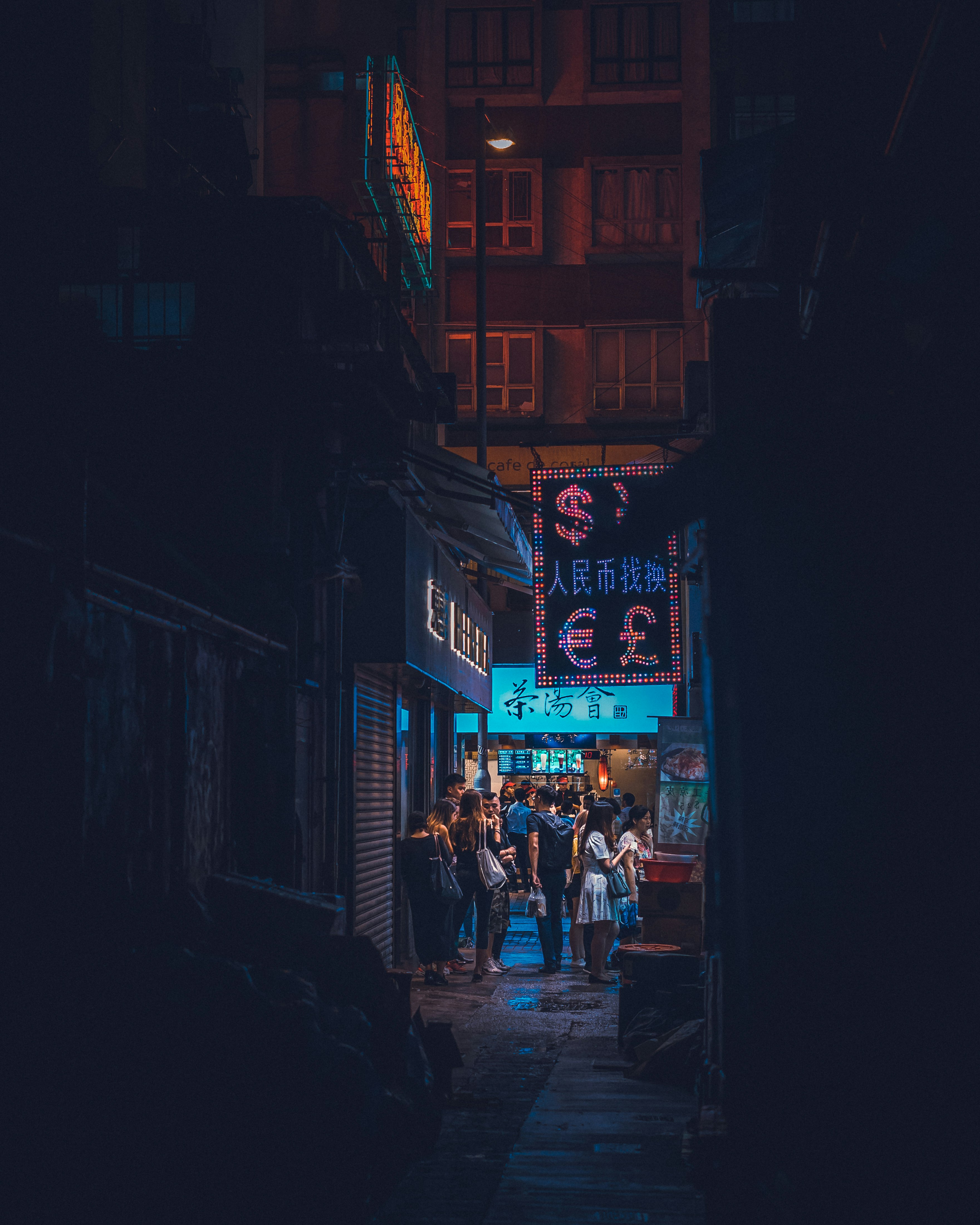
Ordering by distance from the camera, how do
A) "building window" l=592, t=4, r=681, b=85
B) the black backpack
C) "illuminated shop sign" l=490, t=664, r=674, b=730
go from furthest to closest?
"building window" l=592, t=4, r=681, b=85, "illuminated shop sign" l=490, t=664, r=674, b=730, the black backpack

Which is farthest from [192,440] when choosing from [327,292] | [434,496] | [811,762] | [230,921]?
[811,762]

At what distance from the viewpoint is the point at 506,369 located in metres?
30.9

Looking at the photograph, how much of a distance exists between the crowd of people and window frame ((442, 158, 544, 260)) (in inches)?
702

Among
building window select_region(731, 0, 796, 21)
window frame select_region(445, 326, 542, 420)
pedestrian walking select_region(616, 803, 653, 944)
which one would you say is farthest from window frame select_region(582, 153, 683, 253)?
pedestrian walking select_region(616, 803, 653, 944)

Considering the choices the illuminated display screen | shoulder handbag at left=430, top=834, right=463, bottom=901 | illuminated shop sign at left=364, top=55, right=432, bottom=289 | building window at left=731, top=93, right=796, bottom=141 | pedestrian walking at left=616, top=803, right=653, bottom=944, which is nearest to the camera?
shoulder handbag at left=430, top=834, right=463, bottom=901

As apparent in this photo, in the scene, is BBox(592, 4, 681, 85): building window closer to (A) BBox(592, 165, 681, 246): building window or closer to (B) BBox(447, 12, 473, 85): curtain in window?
(A) BBox(592, 165, 681, 246): building window

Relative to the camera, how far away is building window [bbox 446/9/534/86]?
3089 centimetres

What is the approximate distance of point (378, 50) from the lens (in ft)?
69.7

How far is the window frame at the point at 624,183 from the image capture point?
100 ft

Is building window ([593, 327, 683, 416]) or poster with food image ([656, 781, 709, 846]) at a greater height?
building window ([593, 327, 683, 416])

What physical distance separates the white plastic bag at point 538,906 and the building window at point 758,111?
21.2m

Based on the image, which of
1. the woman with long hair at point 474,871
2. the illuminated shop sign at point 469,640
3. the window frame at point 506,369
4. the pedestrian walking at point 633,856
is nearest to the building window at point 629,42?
the window frame at point 506,369

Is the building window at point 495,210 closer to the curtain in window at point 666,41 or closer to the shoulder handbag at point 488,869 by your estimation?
the curtain in window at point 666,41

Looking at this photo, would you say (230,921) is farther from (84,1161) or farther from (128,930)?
(84,1161)
